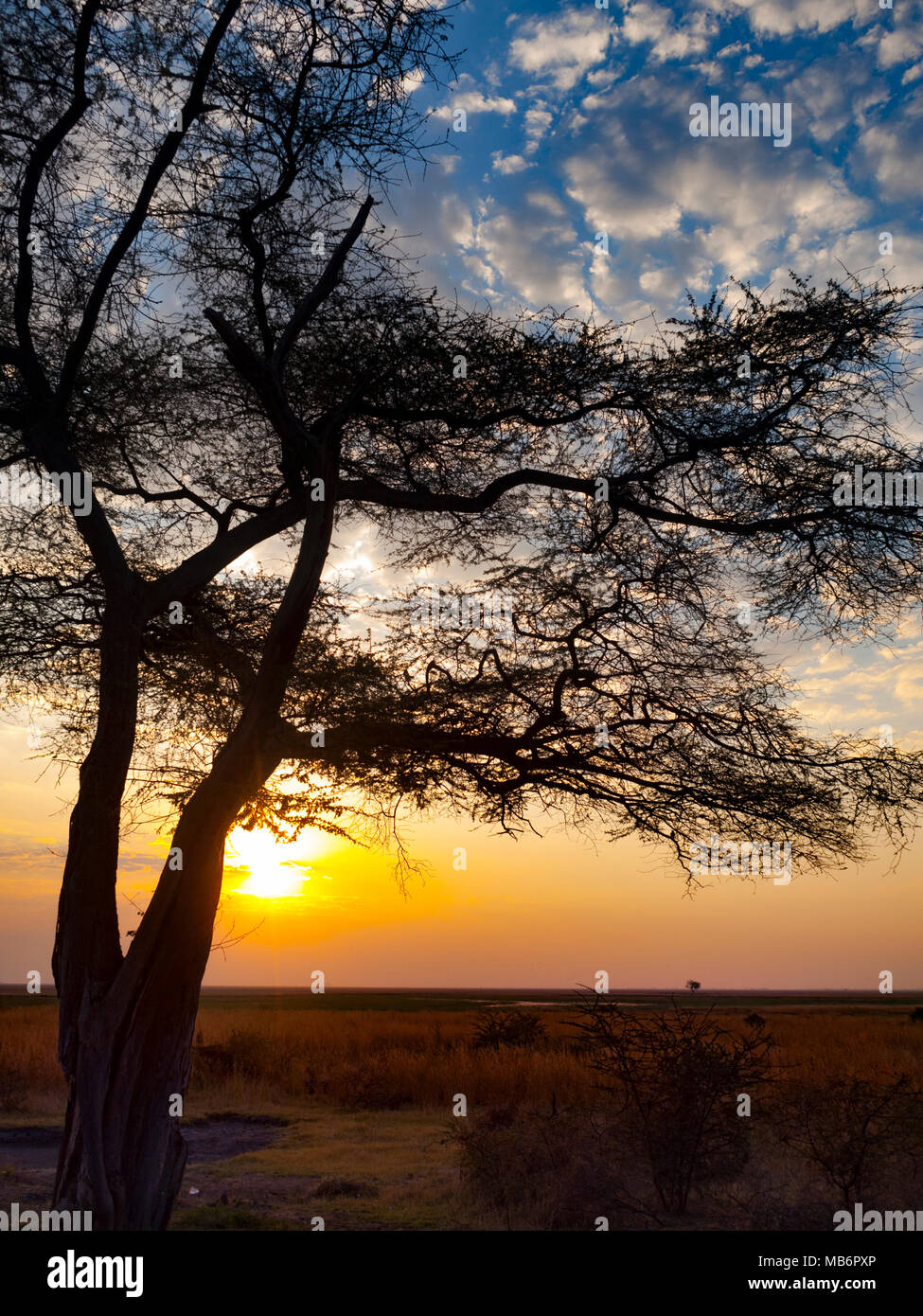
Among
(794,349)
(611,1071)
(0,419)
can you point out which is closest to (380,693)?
(0,419)

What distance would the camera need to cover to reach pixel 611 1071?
979 cm

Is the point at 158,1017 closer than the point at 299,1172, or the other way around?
the point at 158,1017

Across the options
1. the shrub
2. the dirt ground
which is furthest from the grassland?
the shrub

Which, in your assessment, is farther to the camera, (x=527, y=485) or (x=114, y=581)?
(x=527, y=485)

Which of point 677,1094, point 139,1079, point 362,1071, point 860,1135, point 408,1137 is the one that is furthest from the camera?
point 362,1071

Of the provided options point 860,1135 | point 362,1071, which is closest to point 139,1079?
point 860,1135

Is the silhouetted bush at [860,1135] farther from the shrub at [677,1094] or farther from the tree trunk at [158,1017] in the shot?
the tree trunk at [158,1017]

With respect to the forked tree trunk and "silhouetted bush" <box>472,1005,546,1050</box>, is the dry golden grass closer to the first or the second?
"silhouetted bush" <box>472,1005,546,1050</box>

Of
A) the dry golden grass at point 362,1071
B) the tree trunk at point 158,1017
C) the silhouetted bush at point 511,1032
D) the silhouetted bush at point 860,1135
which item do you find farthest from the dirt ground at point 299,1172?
the silhouetted bush at point 511,1032

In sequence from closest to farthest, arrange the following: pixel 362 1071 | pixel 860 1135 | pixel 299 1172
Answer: pixel 860 1135, pixel 299 1172, pixel 362 1071

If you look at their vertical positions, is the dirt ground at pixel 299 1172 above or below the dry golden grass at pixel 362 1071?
above

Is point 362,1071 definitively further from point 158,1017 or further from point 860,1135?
point 158,1017
